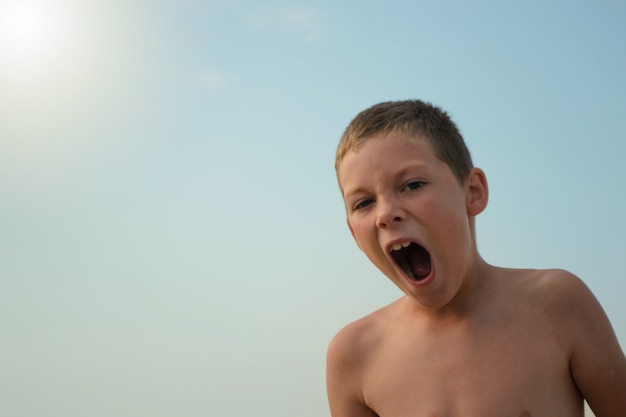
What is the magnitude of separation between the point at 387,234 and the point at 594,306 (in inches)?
37.1

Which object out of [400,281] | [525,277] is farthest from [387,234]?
[525,277]

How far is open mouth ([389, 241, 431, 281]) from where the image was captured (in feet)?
9.99

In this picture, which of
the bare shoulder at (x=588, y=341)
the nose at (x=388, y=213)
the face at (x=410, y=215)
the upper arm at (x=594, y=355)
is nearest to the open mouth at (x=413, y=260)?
the face at (x=410, y=215)

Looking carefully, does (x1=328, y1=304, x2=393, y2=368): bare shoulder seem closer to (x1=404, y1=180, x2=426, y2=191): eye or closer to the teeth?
the teeth

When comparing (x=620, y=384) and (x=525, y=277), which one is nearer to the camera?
(x=620, y=384)

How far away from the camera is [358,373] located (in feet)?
11.1

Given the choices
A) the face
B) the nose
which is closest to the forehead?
the face

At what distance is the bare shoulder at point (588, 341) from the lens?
2926 mm

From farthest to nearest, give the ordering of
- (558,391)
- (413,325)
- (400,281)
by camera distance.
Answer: (413,325)
(400,281)
(558,391)

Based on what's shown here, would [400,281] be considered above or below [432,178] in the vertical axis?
below

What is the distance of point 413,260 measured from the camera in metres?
3.09

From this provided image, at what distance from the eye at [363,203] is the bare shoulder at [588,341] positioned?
809 mm

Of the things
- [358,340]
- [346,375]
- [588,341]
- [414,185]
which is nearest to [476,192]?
[414,185]

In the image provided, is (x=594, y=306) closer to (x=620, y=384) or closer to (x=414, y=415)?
(x=620, y=384)
